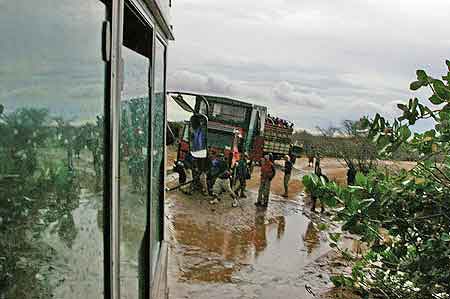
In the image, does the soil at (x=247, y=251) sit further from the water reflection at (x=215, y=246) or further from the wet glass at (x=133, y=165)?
the wet glass at (x=133, y=165)

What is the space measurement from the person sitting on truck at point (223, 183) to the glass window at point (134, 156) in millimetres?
10269

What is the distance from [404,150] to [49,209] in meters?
1.56

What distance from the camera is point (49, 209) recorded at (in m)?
0.92

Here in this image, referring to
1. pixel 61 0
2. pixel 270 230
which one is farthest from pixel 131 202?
pixel 270 230

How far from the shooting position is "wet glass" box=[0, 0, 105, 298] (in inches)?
29.4

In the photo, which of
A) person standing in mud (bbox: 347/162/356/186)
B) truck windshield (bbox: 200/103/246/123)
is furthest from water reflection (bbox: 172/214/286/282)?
truck windshield (bbox: 200/103/246/123)

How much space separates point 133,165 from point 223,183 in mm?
11460

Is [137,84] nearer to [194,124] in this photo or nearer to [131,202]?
[131,202]

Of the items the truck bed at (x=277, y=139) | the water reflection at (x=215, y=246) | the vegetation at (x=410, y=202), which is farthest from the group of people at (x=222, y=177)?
the vegetation at (x=410, y=202)

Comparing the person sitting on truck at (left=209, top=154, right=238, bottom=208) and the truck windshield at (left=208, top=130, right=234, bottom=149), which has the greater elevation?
the truck windshield at (left=208, top=130, right=234, bottom=149)

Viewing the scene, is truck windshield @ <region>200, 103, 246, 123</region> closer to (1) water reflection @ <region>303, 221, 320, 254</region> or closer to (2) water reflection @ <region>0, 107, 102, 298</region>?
(1) water reflection @ <region>303, 221, 320, 254</region>

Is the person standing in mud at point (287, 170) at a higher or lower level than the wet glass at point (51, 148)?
lower

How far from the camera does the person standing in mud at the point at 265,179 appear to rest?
13.1 m

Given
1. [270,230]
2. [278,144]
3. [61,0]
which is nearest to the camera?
[61,0]
